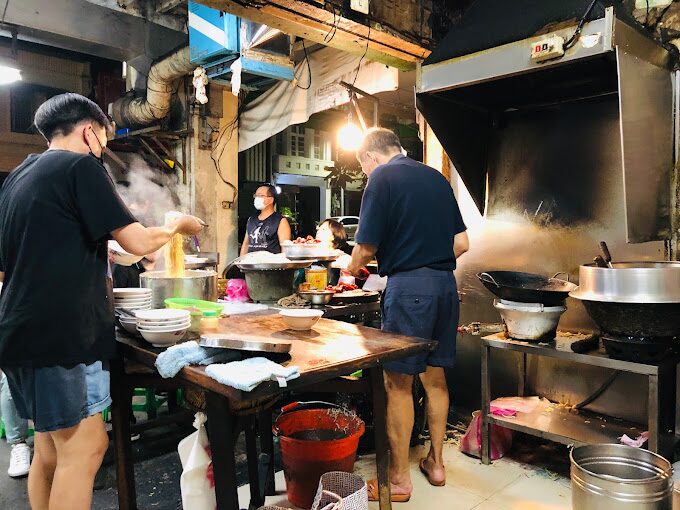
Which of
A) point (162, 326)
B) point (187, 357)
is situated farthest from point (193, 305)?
point (187, 357)

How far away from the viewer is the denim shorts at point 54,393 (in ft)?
8.11

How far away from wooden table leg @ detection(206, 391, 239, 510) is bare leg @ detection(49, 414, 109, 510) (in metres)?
0.85

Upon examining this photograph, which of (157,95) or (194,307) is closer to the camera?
(194,307)

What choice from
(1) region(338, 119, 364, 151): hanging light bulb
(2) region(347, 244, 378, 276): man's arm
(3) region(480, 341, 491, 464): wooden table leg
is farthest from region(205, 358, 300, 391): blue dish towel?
(1) region(338, 119, 364, 151): hanging light bulb

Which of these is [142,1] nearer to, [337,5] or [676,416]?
[337,5]

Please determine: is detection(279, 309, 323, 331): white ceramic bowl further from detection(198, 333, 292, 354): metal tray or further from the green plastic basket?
detection(198, 333, 292, 354): metal tray

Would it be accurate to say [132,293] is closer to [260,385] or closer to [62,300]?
[62,300]

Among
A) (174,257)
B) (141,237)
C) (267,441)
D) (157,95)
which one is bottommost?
(267,441)

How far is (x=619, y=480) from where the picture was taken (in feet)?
8.04

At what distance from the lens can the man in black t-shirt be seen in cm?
247

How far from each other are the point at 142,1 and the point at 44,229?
6.70m

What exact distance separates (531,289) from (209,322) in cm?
229

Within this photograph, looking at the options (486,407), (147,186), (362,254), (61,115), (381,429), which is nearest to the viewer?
(61,115)

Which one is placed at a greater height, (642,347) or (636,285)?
(636,285)
